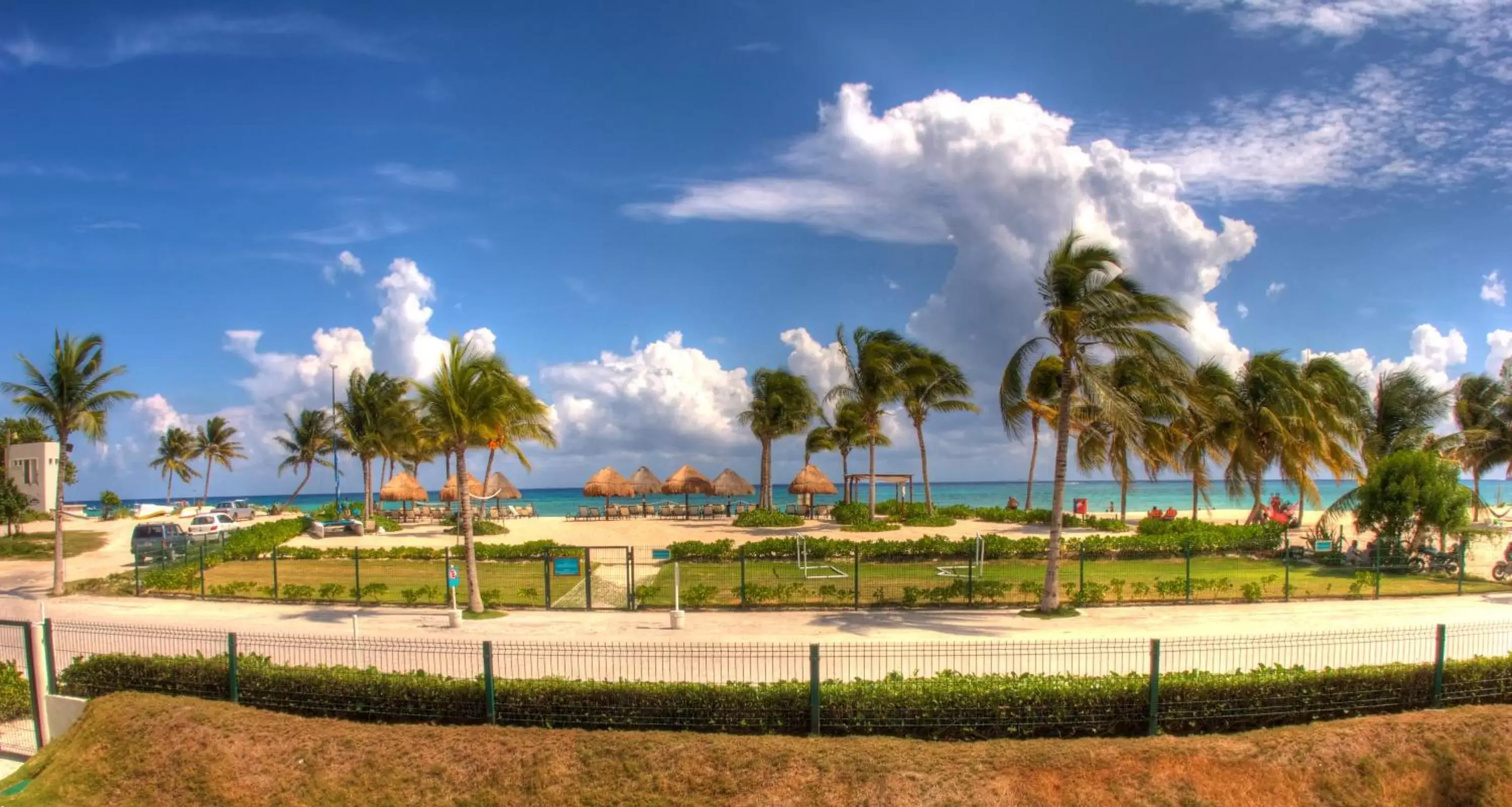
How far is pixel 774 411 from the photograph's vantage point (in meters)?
49.9

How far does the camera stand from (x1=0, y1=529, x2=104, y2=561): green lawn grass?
34.5 meters

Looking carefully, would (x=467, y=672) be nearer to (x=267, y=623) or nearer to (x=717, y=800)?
(x=717, y=800)

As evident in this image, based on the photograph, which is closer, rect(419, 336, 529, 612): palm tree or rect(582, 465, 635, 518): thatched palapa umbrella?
rect(419, 336, 529, 612): palm tree

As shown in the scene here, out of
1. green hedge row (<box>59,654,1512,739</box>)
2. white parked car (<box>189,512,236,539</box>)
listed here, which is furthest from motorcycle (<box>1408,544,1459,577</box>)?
white parked car (<box>189,512,236,539</box>)

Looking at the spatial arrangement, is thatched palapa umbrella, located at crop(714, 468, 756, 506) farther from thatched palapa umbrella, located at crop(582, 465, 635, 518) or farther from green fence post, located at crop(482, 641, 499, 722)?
green fence post, located at crop(482, 641, 499, 722)

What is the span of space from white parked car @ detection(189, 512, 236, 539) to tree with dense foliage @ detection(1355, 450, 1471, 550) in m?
42.1

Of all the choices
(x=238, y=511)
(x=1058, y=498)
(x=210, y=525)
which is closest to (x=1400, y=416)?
(x=1058, y=498)

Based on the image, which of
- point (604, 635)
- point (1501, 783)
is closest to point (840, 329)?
point (604, 635)

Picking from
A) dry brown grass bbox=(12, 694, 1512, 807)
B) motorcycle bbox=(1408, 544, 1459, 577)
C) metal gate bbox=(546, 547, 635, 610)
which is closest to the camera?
dry brown grass bbox=(12, 694, 1512, 807)

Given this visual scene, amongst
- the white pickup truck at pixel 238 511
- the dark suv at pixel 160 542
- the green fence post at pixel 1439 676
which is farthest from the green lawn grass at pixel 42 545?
the green fence post at pixel 1439 676

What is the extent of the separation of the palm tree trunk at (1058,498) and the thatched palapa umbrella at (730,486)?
35.4 m

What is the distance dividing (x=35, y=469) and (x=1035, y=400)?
61053mm

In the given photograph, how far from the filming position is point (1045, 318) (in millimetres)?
19328

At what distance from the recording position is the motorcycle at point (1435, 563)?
23719 mm
